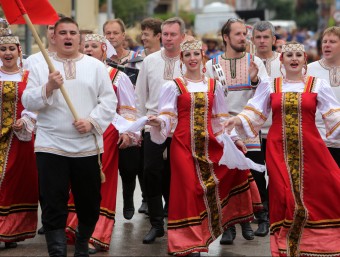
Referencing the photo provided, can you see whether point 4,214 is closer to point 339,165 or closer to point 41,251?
point 41,251

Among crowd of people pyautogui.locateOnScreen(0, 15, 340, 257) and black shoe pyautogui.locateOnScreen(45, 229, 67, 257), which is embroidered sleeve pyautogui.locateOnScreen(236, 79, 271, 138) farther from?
black shoe pyautogui.locateOnScreen(45, 229, 67, 257)

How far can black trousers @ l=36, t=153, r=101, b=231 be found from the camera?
8.08m

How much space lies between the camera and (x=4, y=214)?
Result: 954 cm

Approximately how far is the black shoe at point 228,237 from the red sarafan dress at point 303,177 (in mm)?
1070

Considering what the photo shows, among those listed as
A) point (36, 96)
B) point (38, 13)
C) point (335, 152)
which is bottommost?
point (335, 152)

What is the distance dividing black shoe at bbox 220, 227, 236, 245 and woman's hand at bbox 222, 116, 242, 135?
1.21 meters

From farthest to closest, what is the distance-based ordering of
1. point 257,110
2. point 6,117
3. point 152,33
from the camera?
point 152,33
point 6,117
point 257,110

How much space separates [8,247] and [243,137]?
227 centimetres

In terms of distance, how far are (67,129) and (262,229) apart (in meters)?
2.85

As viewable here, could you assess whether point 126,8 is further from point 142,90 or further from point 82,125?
point 82,125

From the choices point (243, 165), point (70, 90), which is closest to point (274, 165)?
point (243, 165)

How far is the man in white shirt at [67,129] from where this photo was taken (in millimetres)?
8078

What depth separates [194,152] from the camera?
921 centimetres

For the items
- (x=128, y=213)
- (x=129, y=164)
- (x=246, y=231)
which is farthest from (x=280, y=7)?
(x=246, y=231)
